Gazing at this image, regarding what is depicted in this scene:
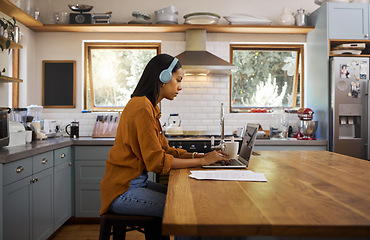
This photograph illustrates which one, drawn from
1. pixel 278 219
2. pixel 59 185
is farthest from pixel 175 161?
pixel 59 185

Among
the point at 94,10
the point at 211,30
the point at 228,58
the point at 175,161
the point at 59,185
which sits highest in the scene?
the point at 94,10

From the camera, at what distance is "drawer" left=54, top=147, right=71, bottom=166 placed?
138 inches

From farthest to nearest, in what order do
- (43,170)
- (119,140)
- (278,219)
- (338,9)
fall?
(338,9), (43,170), (119,140), (278,219)

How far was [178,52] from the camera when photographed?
4.81 metres

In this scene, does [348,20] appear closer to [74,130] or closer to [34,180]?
[74,130]

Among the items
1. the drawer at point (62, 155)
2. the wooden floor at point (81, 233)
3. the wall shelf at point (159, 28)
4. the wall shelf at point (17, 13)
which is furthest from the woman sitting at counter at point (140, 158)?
the wall shelf at point (159, 28)

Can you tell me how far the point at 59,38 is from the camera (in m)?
4.80

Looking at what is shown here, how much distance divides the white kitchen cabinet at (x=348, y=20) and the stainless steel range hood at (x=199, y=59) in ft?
4.23

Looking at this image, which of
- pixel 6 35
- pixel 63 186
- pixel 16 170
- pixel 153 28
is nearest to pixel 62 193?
pixel 63 186

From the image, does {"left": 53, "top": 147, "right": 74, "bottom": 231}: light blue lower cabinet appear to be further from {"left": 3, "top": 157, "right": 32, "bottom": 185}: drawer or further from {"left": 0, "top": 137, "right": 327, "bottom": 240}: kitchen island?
{"left": 3, "top": 157, "right": 32, "bottom": 185}: drawer

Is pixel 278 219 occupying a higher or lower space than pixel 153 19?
lower

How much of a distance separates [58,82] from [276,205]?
4.20 m

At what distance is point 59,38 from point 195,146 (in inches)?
92.9

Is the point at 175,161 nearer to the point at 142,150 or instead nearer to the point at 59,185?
the point at 142,150
